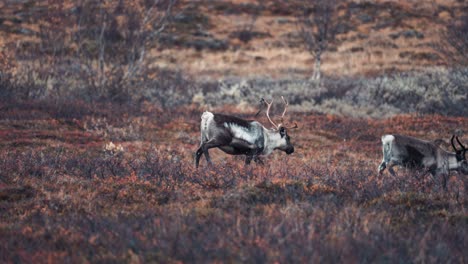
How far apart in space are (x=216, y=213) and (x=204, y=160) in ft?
20.7

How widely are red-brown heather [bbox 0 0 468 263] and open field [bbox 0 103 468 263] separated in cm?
3

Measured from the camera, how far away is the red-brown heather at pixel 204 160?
5742 millimetres

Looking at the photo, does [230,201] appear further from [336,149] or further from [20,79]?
[20,79]

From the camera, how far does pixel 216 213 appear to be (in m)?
7.16

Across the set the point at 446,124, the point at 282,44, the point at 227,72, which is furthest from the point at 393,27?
the point at 446,124

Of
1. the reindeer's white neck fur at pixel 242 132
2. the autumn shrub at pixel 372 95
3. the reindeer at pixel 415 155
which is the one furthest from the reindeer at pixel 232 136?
the autumn shrub at pixel 372 95

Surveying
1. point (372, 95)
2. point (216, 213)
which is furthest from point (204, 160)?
point (372, 95)

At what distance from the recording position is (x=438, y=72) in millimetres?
28953

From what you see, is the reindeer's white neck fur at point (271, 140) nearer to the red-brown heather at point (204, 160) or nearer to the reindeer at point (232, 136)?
the reindeer at point (232, 136)

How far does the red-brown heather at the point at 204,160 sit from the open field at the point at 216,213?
0.03 m

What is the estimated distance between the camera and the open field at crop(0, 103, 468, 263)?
5.46 m

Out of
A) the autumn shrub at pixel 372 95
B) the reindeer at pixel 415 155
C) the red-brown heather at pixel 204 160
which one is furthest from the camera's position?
the autumn shrub at pixel 372 95

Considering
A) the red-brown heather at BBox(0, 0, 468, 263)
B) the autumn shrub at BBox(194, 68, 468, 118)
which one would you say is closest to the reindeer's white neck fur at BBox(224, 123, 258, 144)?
the red-brown heather at BBox(0, 0, 468, 263)

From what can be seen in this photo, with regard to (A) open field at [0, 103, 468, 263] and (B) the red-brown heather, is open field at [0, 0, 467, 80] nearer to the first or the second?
(B) the red-brown heather
